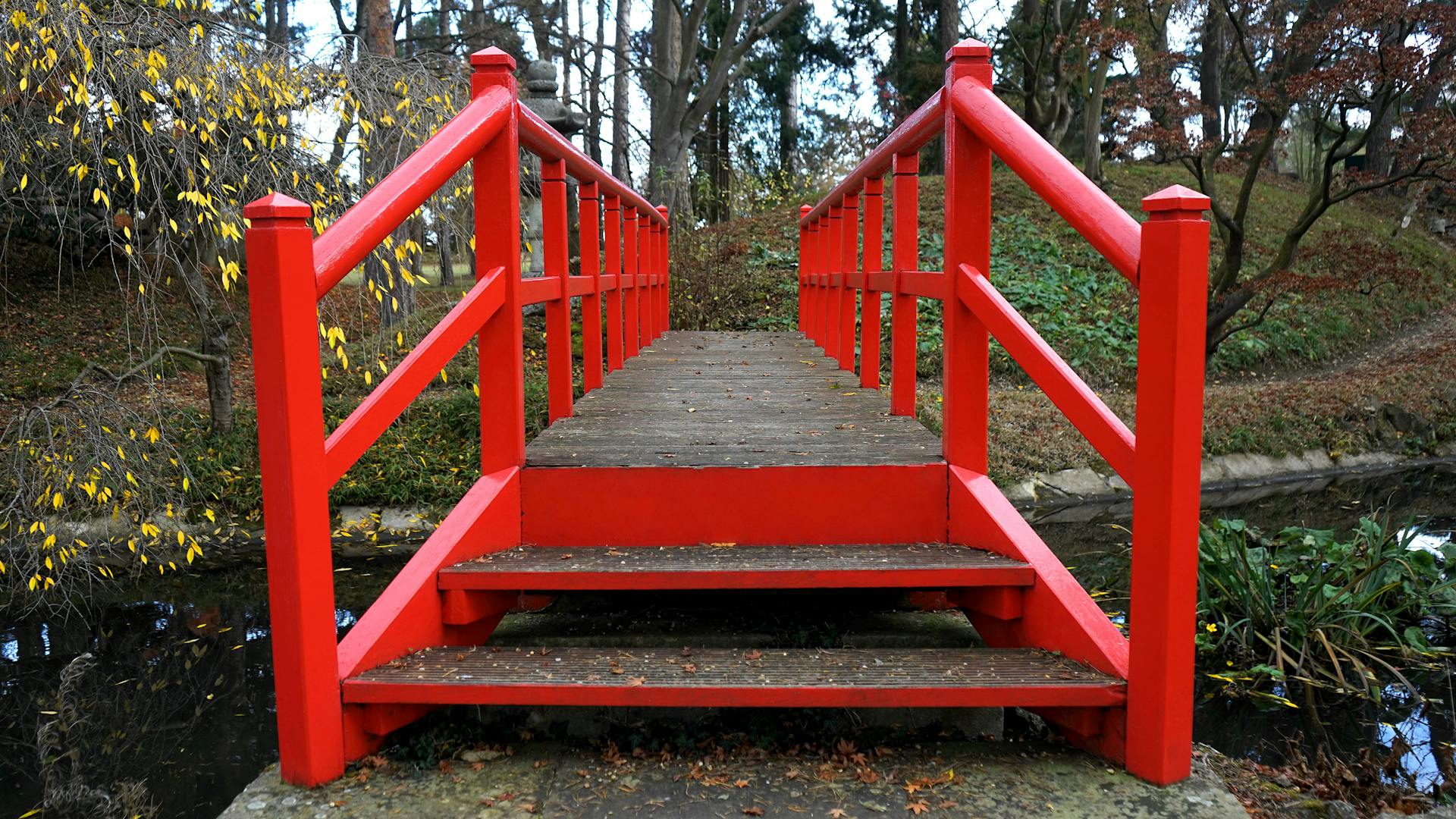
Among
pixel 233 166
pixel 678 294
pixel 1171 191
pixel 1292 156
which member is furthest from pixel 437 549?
pixel 1292 156

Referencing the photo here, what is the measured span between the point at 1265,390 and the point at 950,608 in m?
8.78

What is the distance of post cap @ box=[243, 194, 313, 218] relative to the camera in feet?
6.01

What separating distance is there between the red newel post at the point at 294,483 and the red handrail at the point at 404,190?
0.08 m

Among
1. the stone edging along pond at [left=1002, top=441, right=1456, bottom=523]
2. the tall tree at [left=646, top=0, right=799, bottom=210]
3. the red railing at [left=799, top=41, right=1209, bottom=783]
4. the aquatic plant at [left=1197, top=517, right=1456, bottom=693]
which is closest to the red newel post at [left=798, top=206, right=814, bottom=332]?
the stone edging along pond at [left=1002, top=441, right=1456, bottom=523]

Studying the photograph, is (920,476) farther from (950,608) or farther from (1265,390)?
(1265,390)

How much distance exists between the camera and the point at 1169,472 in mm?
1856

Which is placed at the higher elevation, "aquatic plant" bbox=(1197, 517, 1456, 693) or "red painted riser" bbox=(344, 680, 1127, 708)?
"red painted riser" bbox=(344, 680, 1127, 708)

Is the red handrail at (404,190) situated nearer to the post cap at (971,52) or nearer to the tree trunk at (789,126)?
the post cap at (971,52)

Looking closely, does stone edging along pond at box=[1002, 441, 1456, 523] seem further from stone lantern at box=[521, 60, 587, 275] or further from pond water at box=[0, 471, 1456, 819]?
stone lantern at box=[521, 60, 587, 275]

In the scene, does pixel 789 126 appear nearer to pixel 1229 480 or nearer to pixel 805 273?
pixel 805 273

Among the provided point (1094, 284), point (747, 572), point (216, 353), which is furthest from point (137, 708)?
point (1094, 284)

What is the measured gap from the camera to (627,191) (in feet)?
17.9

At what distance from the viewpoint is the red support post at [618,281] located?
17.5 ft

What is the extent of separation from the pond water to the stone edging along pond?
7.87 feet
